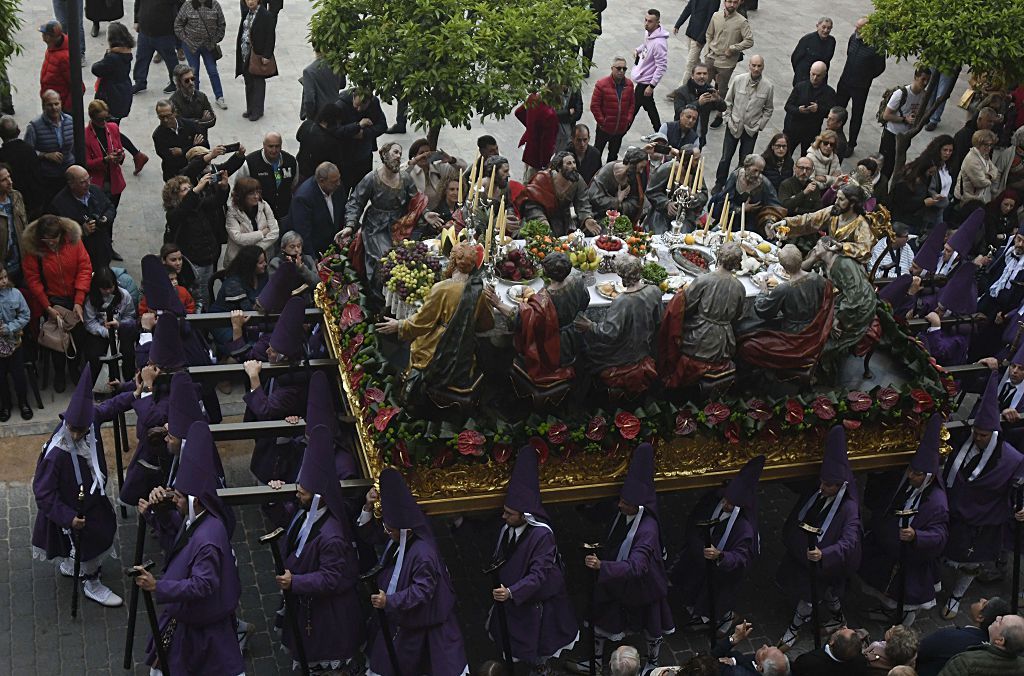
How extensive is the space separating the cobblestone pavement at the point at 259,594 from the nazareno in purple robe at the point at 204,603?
0.95 metres

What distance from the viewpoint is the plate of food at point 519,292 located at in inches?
449

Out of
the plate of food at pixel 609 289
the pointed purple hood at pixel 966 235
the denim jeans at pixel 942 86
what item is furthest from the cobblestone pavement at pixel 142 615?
the denim jeans at pixel 942 86

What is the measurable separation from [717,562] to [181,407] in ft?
14.5

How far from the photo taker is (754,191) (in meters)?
14.7

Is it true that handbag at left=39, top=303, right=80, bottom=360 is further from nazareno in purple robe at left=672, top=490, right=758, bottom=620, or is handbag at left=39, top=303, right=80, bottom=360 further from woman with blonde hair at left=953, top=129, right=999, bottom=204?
woman with blonde hair at left=953, top=129, right=999, bottom=204

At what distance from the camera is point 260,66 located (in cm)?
1881

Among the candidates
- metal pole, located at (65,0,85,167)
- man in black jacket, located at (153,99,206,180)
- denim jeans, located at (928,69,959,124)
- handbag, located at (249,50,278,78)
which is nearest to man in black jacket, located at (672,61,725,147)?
denim jeans, located at (928,69,959,124)

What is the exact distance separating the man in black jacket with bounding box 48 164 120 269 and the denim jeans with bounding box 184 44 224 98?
5.60 metres

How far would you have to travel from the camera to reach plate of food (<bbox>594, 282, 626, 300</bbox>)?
11.6 m

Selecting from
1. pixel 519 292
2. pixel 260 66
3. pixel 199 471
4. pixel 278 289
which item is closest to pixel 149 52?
pixel 260 66

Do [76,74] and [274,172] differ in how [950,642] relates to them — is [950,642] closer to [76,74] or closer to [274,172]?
[274,172]

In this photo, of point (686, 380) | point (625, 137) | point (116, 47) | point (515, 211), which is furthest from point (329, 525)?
point (625, 137)

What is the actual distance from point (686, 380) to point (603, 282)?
1.32m

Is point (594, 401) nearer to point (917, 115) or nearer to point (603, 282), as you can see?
point (603, 282)
